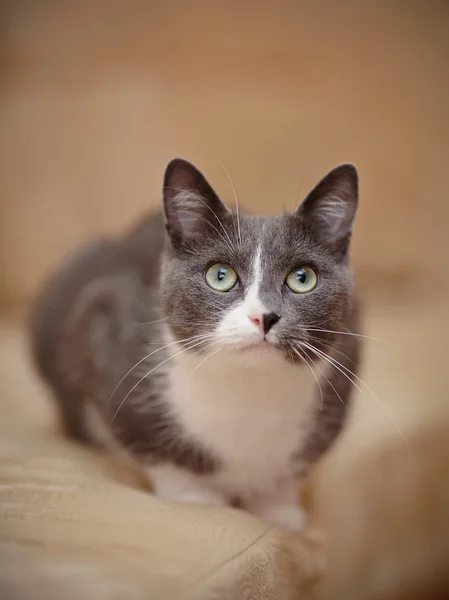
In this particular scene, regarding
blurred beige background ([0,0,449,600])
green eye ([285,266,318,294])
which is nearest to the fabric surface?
green eye ([285,266,318,294])

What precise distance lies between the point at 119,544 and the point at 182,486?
1.09 ft

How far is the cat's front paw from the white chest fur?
0.04 metres

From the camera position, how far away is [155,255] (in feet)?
4.86

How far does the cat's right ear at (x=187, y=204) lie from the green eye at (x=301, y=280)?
0.16m

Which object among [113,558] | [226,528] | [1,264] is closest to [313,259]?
[226,528]

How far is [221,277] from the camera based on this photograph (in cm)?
108

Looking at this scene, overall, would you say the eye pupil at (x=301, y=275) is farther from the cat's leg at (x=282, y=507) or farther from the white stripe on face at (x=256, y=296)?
the cat's leg at (x=282, y=507)

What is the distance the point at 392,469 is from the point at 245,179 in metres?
1.20

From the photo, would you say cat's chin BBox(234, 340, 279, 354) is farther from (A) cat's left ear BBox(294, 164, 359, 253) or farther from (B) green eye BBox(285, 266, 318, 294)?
(A) cat's left ear BBox(294, 164, 359, 253)

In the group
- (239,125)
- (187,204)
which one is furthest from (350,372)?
(239,125)

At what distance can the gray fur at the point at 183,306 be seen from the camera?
1.07 metres

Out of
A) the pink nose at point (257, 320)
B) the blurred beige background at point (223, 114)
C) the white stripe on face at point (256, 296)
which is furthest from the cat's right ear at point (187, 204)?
the blurred beige background at point (223, 114)

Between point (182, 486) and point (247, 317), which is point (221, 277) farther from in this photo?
point (182, 486)

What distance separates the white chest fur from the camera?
3.61ft
